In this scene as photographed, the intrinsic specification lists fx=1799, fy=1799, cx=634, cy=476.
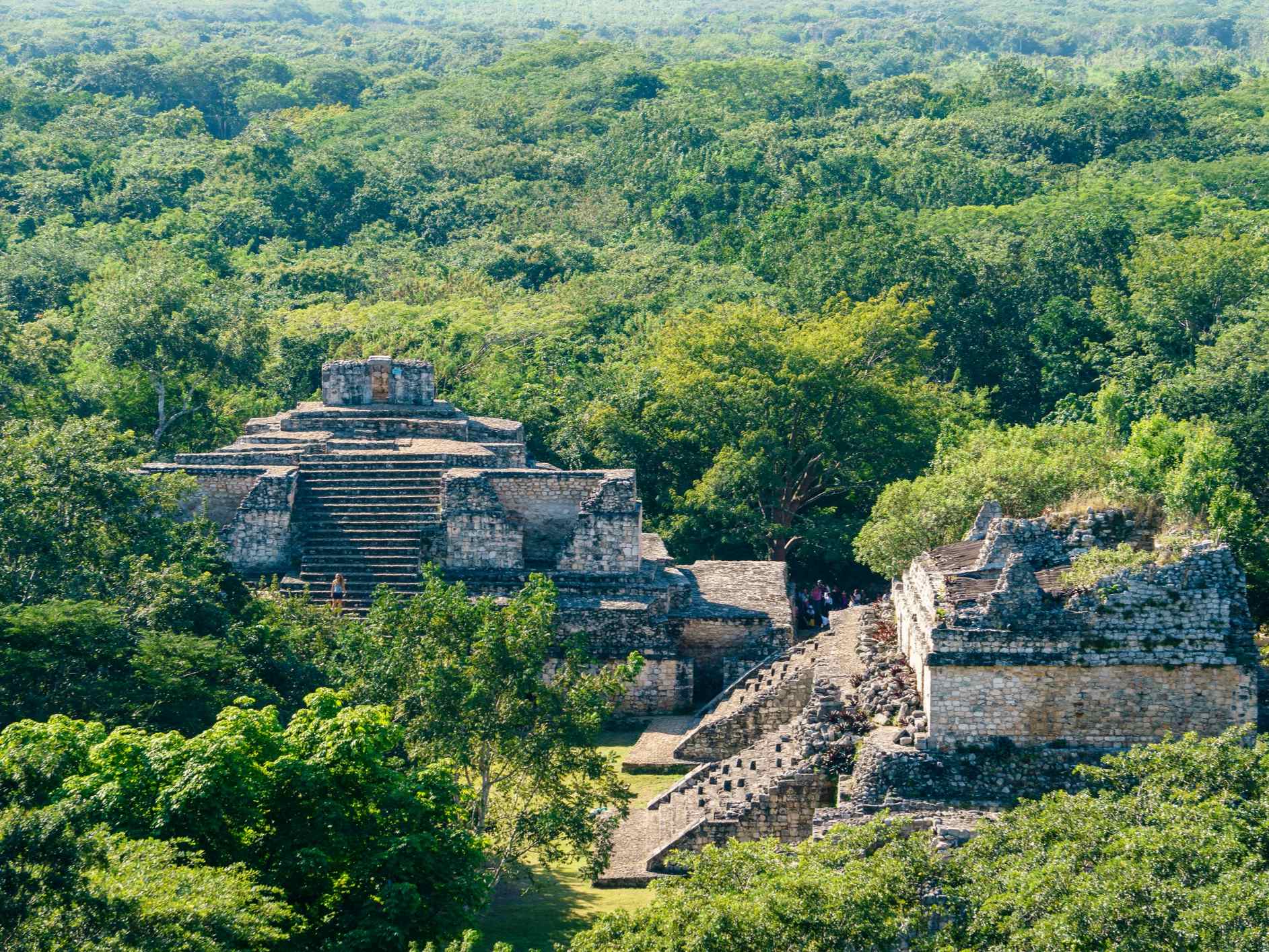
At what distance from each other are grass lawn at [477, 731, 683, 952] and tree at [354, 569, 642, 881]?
33 centimetres

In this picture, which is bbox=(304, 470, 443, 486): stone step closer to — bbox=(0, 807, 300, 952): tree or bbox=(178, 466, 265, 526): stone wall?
bbox=(178, 466, 265, 526): stone wall

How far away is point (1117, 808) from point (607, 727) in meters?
11.9

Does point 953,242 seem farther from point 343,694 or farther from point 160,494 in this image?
point 343,694

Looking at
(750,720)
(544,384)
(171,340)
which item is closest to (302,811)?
(750,720)

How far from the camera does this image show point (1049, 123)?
2692 inches

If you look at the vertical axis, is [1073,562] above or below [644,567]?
above

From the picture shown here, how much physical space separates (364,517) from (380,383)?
4.17m

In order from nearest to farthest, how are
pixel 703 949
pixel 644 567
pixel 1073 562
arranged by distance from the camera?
pixel 703 949
pixel 1073 562
pixel 644 567

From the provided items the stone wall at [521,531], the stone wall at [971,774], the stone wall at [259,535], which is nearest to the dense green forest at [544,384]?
the stone wall at [971,774]

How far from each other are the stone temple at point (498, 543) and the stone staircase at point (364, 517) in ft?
0.08

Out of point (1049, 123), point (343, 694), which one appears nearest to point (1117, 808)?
point (343, 694)

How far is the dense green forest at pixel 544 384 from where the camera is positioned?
15469mm

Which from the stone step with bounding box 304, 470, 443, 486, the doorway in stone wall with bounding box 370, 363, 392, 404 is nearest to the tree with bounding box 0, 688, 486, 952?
the stone step with bounding box 304, 470, 443, 486

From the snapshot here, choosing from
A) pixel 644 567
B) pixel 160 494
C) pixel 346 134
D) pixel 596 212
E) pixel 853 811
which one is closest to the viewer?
pixel 853 811
